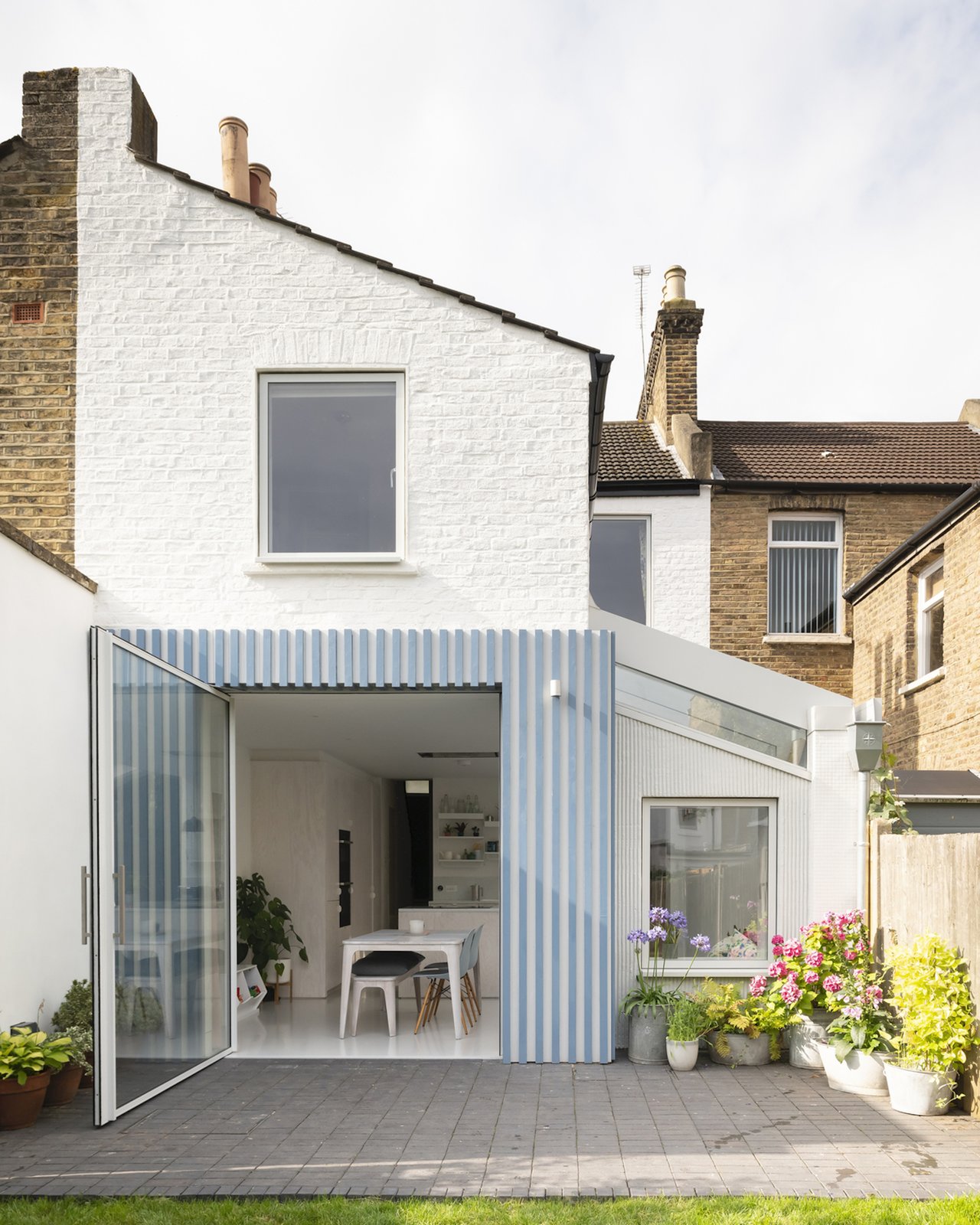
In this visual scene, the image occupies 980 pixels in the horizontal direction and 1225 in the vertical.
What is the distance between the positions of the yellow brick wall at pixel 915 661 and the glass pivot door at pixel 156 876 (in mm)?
7256

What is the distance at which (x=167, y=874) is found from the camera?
25.7 feet

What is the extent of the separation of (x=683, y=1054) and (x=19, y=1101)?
14.2 ft

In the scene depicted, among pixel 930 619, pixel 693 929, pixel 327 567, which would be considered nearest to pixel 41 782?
pixel 327 567

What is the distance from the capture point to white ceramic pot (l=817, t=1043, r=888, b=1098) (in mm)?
7684

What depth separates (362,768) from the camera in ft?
50.9

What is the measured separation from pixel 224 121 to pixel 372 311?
14.9 ft

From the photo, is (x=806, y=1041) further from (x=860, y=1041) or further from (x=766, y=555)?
(x=766, y=555)

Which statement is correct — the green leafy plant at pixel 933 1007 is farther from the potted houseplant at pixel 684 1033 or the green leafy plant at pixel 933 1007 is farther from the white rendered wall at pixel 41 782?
the white rendered wall at pixel 41 782

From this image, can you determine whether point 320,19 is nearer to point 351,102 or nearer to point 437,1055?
point 351,102

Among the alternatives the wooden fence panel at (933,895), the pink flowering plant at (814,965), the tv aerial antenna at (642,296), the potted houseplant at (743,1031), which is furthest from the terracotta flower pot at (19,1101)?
the tv aerial antenna at (642,296)

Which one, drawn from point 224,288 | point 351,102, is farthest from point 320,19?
point 224,288

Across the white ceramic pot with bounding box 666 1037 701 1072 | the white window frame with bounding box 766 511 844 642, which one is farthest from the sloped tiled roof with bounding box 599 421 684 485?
the white ceramic pot with bounding box 666 1037 701 1072

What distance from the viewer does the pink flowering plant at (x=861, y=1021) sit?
776 cm

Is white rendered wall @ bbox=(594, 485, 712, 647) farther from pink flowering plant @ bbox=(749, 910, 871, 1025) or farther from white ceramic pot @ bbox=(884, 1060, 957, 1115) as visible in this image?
white ceramic pot @ bbox=(884, 1060, 957, 1115)
